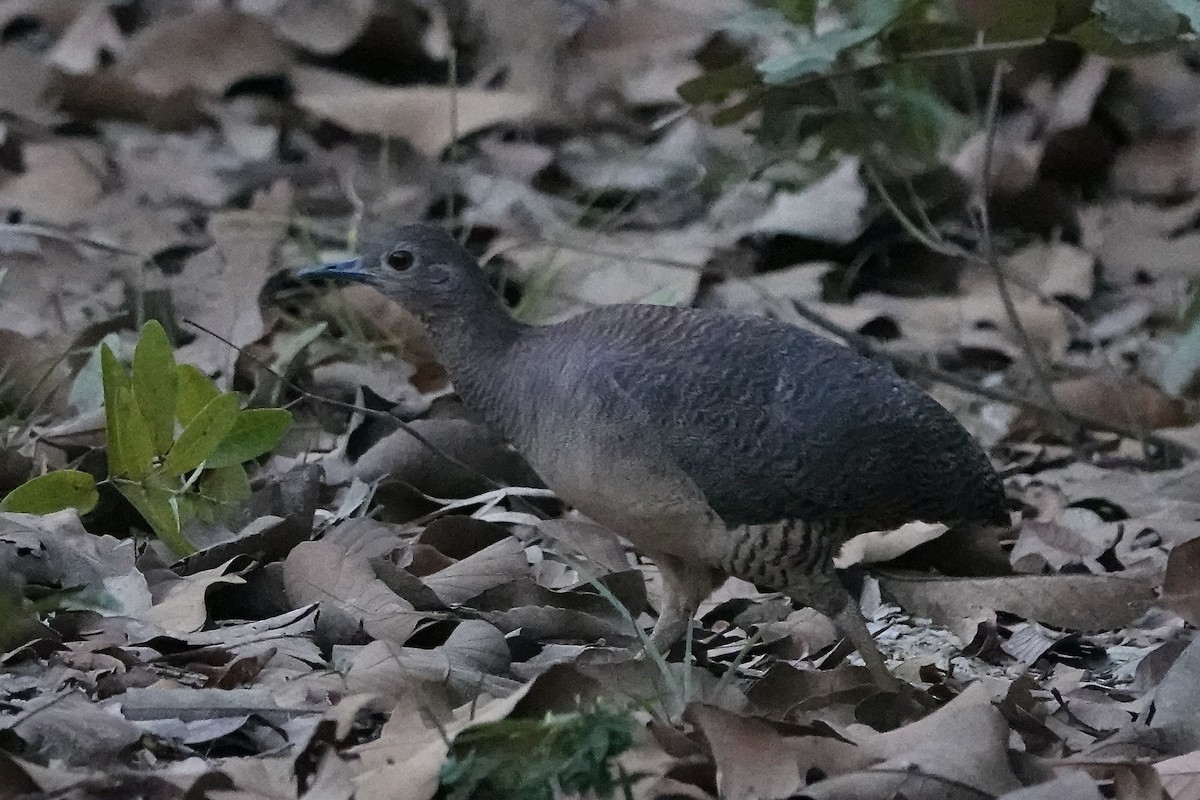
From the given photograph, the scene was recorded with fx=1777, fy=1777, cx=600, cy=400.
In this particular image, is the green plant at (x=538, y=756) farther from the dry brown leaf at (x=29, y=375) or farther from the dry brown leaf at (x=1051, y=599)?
the dry brown leaf at (x=29, y=375)

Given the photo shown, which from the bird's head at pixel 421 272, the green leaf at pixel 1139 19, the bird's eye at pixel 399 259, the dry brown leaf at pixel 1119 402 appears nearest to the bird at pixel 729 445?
the bird's head at pixel 421 272

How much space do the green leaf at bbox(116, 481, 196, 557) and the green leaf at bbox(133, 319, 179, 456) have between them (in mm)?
94

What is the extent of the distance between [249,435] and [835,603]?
1.39m

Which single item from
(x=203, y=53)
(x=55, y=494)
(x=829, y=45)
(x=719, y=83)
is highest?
(x=829, y=45)

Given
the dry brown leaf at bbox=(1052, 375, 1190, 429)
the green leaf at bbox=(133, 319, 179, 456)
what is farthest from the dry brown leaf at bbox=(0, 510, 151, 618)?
the dry brown leaf at bbox=(1052, 375, 1190, 429)

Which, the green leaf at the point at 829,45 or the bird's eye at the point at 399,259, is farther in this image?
the green leaf at the point at 829,45

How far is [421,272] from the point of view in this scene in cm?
434

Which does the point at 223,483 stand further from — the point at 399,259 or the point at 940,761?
the point at 940,761

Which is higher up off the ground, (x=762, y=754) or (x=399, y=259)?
(x=399, y=259)

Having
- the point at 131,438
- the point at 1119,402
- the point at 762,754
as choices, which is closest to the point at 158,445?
the point at 131,438

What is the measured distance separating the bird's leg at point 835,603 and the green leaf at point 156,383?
145 centimetres

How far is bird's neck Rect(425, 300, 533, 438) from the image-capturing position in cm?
420

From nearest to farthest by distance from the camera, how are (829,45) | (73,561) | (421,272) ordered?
(73,561) < (421,272) < (829,45)

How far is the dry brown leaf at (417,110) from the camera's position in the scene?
25.4ft
